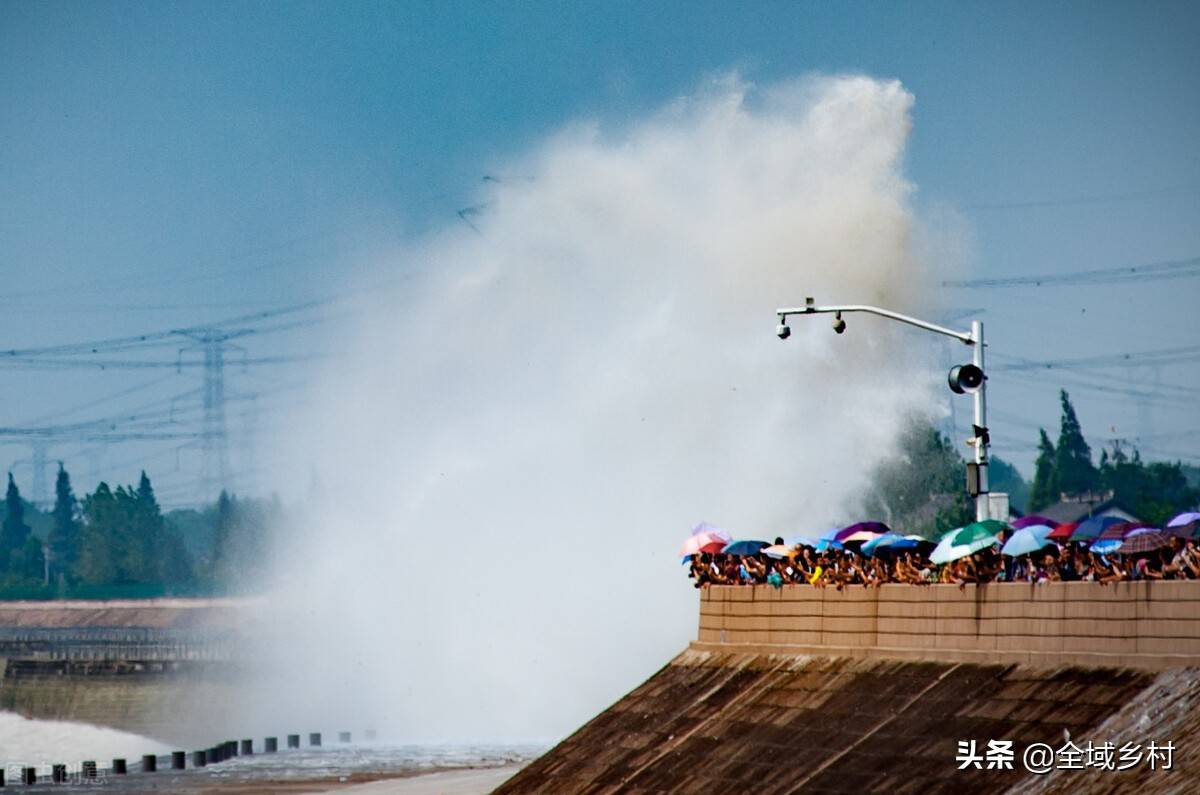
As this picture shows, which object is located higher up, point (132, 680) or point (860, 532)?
point (860, 532)

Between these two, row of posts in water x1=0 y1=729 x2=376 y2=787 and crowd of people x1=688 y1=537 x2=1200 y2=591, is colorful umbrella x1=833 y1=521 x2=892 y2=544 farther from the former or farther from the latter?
row of posts in water x1=0 y1=729 x2=376 y2=787

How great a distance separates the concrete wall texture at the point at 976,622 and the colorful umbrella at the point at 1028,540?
1.67 ft

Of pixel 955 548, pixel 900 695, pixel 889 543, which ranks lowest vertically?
pixel 900 695

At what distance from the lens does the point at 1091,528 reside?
30.0 metres

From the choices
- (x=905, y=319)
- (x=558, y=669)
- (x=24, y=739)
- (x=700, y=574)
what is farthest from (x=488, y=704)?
(x=905, y=319)

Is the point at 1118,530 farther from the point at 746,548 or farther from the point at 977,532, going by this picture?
the point at 746,548

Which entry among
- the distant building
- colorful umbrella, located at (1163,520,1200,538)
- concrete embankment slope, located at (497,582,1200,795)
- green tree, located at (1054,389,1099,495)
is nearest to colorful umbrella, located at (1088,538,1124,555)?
concrete embankment slope, located at (497,582,1200,795)

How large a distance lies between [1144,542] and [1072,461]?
14989 centimetres

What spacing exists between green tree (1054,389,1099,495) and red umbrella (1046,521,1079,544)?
455 ft

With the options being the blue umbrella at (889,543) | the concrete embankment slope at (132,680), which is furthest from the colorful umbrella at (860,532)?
the concrete embankment slope at (132,680)

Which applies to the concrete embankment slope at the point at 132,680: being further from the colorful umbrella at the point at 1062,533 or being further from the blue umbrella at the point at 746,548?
the colorful umbrella at the point at 1062,533

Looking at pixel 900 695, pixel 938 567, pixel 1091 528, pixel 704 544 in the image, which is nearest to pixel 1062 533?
pixel 1091 528

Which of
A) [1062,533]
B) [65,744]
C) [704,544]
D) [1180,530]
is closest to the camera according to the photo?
[1180,530]

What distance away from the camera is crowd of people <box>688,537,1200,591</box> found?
1061 inches
